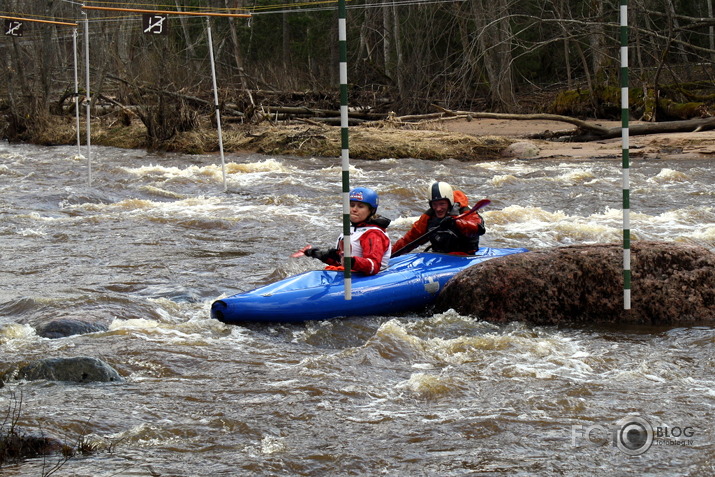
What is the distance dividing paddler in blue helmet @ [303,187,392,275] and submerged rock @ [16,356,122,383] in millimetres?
1947

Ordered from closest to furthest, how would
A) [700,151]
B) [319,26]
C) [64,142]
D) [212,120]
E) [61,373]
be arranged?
[61,373], [700,151], [212,120], [64,142], [319,26]

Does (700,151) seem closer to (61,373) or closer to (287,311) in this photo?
(287,311)

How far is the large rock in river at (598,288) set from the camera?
5.55 metres

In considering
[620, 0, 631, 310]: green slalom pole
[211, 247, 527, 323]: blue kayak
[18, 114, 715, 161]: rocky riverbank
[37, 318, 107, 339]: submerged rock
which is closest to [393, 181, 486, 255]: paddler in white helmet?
[211, 247, 527, 323]: blue kayak

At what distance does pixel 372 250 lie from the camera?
20.0 feet

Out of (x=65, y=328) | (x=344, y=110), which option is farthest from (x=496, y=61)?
(x=65, y=328)

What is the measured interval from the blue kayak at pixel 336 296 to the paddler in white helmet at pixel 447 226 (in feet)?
0.92

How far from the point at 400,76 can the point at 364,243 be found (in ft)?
52.2

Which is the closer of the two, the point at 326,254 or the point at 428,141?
the point at 326,254

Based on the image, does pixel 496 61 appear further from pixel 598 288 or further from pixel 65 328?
pixel 65 328

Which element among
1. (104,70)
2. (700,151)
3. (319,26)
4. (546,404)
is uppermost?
(319,26)

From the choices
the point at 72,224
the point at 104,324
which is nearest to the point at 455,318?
the point at 104,324

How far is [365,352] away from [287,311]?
0.84m

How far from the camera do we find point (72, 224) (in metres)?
10.0
